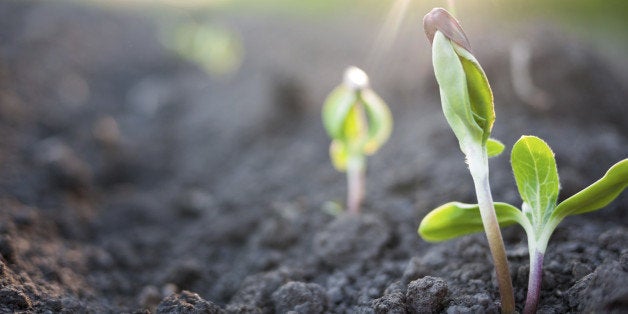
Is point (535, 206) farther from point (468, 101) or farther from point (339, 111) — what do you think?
point (339, 111)

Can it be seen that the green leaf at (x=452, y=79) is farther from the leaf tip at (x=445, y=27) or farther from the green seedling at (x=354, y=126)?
the green seedling at (x=354, y=126)

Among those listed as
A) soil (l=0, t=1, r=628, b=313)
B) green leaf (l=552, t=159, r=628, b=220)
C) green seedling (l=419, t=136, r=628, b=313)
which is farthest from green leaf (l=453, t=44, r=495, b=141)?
soil (l=0, t=1, r=628, b=313)

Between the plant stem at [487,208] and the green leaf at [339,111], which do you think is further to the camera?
the green leaf at [339,111]

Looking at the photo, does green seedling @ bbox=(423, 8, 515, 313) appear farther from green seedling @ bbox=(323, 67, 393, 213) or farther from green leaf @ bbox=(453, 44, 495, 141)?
green seedling @ bbox=(323, 67, 393, 213)

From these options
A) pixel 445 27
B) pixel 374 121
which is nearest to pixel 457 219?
pixel 445 27

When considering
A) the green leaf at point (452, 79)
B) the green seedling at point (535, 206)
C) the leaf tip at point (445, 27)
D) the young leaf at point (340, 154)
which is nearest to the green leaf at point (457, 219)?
the green seedling at point (535, 206)

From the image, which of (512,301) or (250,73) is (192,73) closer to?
(250,73)

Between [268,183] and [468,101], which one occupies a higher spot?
[268,183]
